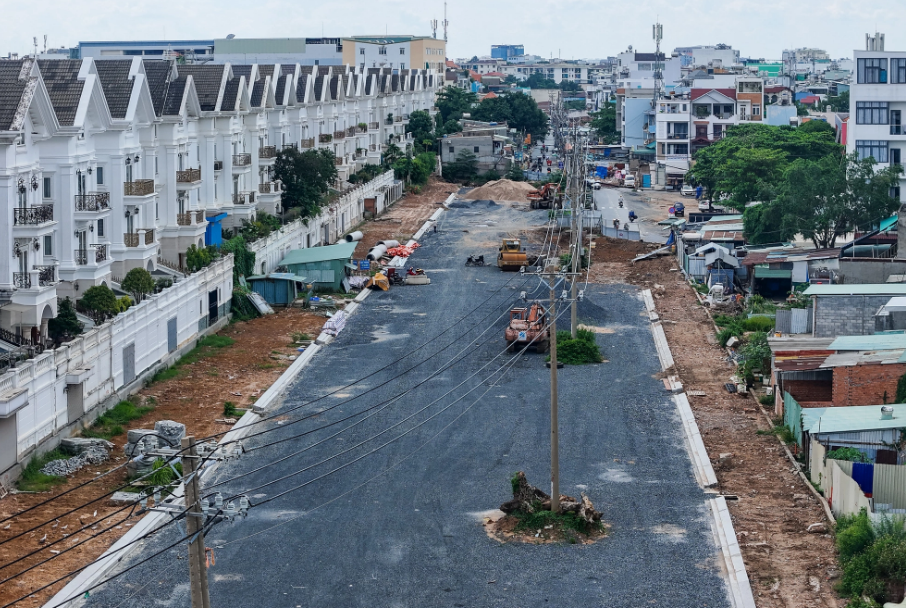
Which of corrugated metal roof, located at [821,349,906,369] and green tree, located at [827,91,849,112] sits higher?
green tree, located at [827,91,849,112]

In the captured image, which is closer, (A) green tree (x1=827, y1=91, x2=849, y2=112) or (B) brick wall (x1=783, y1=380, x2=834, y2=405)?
(B) brick wall (x1=783, y1=380, x2=834, y2=405)

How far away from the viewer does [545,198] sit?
93812 mm

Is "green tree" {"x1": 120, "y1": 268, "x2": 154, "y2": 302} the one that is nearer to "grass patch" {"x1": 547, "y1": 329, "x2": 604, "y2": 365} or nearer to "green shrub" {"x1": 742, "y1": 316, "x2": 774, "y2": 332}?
"grass patch" {"x1": 547, "y1": 329, "x2": 604, "y2": 365}

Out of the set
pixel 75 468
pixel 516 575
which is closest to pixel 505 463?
pixel 516 575

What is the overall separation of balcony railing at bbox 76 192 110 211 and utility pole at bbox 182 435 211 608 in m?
24.1

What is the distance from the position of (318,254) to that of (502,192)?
41363mm

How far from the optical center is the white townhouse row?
36000 mm

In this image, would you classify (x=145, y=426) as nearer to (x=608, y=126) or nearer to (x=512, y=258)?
(x=512, y=258)

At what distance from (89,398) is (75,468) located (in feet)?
13.7

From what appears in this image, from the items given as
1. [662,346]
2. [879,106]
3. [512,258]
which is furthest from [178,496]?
[879,106]

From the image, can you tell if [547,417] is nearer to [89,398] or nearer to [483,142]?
[89,398]

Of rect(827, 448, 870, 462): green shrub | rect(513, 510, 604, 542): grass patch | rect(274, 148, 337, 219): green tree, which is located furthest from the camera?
rect(274, 148, 337, 219): green tree

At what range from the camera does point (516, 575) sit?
2575 centimetres

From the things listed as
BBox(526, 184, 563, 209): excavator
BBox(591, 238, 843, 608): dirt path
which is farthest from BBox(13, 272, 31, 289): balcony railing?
BBox(526, 184, 563, 209): excavator
